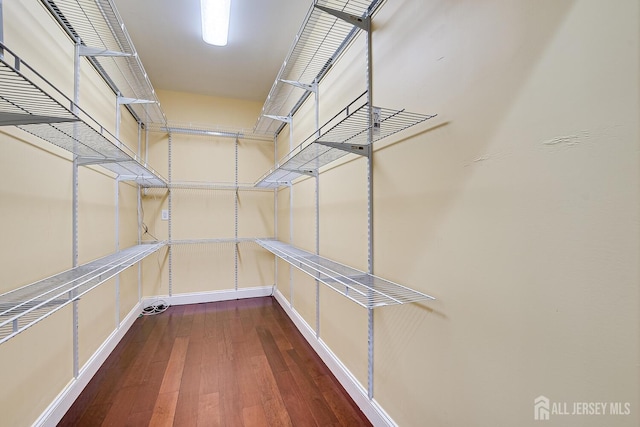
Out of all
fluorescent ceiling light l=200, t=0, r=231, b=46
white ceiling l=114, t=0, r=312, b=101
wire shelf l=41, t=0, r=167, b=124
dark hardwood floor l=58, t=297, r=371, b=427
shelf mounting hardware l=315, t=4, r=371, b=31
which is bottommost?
dark hardwood floor l=58, t=297, r=371, b=427

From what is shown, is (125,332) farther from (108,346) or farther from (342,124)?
(342,124)

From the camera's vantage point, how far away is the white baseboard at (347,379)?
4.34ft

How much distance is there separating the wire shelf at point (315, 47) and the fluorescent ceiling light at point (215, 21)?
0.47m

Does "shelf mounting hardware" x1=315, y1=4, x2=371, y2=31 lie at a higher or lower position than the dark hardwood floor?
higher

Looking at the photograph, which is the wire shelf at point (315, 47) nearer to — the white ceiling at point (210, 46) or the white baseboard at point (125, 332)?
the white ceiling at point (210, 46)

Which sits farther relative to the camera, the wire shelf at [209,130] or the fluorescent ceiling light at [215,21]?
the wire shelf at [209,130]

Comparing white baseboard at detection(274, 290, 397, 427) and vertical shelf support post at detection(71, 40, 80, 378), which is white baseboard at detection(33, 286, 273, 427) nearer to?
vertical shelf support post at detection(71, 40, 80, 378)

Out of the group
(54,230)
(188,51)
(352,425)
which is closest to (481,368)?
(352,425)

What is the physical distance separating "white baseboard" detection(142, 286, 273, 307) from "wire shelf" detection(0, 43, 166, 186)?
1770 mm

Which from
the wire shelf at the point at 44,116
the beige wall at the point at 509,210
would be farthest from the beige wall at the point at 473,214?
the wire shelf at the point at 44,116

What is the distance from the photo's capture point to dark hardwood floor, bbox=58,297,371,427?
1441mm

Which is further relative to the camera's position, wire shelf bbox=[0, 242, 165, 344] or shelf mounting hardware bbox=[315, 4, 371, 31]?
shelf mounting hardware bbox=[315, 4, 371, 31]

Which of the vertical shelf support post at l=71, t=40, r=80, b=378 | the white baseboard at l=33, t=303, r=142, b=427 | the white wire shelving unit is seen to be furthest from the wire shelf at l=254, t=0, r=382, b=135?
the white baseboard at l=33, t=303, r=142, b=427

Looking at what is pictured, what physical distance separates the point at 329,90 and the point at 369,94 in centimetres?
61
